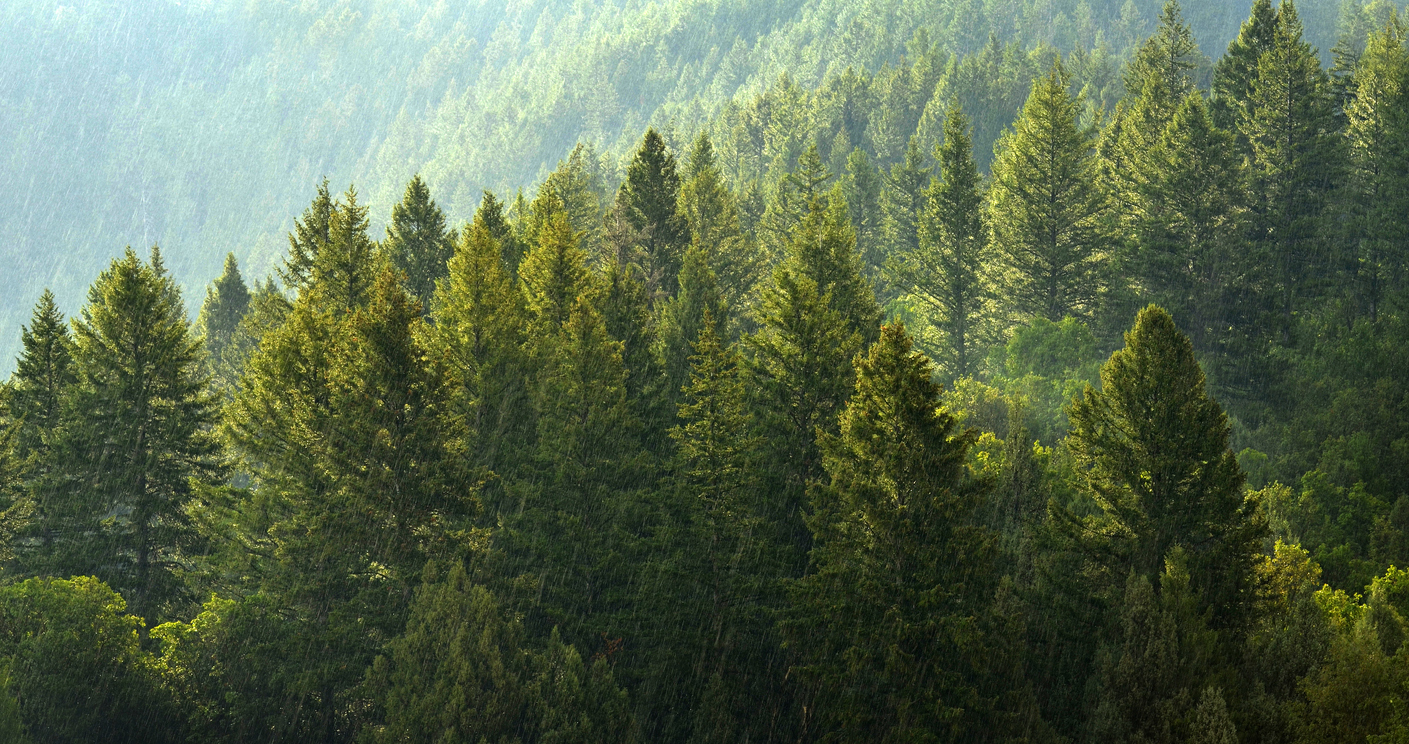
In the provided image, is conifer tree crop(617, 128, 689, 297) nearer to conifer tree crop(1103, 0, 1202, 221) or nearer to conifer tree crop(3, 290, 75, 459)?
conifer tree crop(3, 290, 75, 459)

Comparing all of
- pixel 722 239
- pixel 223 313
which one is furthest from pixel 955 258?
pixel 223 313

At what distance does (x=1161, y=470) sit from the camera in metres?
32.2

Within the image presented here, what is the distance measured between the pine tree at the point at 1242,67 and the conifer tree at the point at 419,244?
42.8m

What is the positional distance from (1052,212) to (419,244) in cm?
3311

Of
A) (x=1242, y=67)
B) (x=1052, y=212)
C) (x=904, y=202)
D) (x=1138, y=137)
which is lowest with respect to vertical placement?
(x=1052, y=212)

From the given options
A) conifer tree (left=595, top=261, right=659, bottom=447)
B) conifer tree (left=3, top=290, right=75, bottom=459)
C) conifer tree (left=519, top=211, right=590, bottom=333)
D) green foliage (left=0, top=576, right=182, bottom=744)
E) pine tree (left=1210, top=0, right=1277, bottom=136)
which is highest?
pine tree (left=1210, top=0, right=1277, bottom=136)

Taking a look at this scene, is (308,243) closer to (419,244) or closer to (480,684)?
(419,244)

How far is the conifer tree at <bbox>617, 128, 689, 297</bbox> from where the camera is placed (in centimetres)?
5200

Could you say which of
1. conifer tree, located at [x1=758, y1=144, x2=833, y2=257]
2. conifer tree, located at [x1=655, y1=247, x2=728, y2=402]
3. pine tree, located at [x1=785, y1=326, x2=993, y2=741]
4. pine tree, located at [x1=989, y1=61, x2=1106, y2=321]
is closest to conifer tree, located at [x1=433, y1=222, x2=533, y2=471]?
conifer tree, located at [x1=655, y1=247, x2=728, y2=402]

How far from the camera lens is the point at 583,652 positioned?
1409 inches

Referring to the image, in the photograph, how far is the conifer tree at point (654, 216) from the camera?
171 ft

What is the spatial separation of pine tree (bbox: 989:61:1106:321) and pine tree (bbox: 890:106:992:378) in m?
1.95

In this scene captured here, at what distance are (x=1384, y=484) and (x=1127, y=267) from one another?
18186 mm

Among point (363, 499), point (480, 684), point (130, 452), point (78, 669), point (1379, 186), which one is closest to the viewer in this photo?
point (480, 684)
